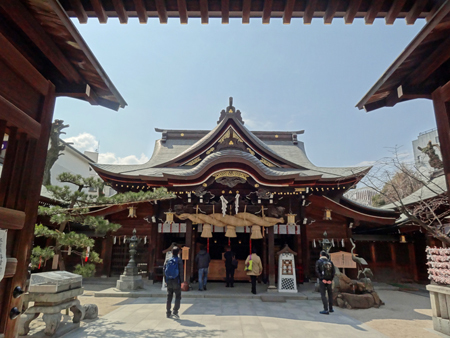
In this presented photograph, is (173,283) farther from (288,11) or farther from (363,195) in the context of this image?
(363,195)

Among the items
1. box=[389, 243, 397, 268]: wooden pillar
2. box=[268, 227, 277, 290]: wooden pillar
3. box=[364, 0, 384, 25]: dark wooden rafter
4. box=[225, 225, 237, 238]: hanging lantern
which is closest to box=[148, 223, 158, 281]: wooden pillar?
box=[225, 225, 237, 238]: hanging lantern

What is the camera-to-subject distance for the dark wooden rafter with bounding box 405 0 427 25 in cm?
324

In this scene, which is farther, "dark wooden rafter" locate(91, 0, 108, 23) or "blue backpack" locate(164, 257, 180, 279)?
"blue backpack" locate(164, 257, 180, 279)

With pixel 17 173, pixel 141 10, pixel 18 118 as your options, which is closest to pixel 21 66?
pixel 18 118

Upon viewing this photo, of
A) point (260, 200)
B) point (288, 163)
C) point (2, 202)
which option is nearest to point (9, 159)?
point (2, 202)

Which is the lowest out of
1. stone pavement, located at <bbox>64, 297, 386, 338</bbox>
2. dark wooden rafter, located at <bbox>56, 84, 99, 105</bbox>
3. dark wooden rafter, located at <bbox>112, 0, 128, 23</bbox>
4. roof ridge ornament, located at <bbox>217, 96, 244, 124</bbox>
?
stone pavement, located at <bbox>64, 297, 386, 338</bbox>

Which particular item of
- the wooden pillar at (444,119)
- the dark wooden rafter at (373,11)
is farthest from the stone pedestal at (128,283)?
the dark wooden rafter at (373,11)

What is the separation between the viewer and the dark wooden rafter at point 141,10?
331 centimetres

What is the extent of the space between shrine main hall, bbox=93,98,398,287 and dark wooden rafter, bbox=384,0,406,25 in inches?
268

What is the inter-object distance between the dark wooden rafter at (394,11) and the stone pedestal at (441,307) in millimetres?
5722

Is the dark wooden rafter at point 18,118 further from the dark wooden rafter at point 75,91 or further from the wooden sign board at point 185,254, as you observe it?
the wooden sign board at point 185,254

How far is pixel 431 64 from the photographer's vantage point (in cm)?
369

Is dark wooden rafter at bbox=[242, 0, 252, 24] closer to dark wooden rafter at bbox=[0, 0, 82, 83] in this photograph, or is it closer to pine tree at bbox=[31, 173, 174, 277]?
dark wooden rafter at bbox=[0, 0, 82, 83]

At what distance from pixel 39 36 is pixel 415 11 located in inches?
177
